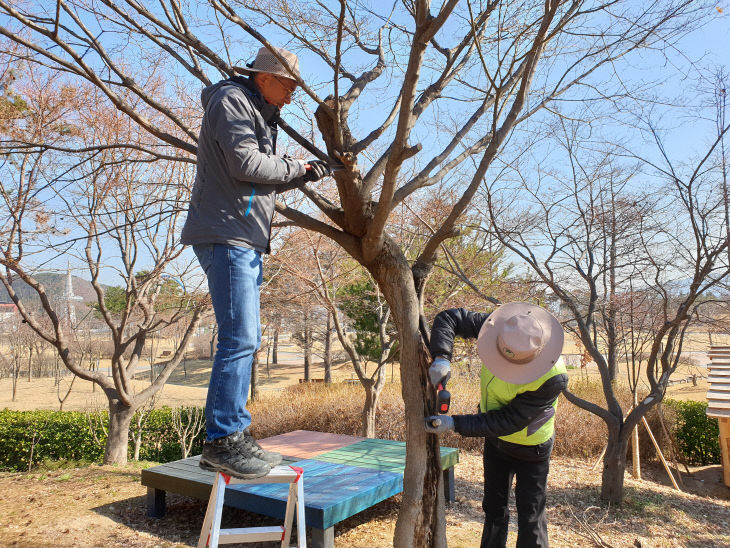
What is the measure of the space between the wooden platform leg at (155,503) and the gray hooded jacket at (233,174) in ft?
11.5

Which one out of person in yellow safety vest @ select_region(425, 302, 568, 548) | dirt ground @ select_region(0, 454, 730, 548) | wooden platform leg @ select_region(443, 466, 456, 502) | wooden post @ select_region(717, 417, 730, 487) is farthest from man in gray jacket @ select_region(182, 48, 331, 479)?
wooden post @ select_region(717, 417, 730, 487)

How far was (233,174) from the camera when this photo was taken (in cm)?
188

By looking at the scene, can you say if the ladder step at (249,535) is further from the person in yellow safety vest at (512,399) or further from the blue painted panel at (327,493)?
the blue painted panel at (327,493)

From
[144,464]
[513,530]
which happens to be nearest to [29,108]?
[144,464]

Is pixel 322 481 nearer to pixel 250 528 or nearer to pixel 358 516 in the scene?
pixel 358 516

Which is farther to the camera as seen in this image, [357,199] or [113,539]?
[113,539]

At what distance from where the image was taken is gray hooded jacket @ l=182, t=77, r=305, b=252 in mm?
1860

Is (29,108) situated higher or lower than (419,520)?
higher

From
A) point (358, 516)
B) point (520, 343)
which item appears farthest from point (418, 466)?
point (358, 516)

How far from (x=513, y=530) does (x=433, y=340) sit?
8.64 feet

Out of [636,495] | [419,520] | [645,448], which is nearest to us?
[419,520]

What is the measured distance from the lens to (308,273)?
7.45 m

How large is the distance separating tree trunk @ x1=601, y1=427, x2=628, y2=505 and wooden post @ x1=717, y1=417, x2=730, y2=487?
3.10m

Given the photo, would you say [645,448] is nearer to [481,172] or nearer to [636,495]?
[636,495]
